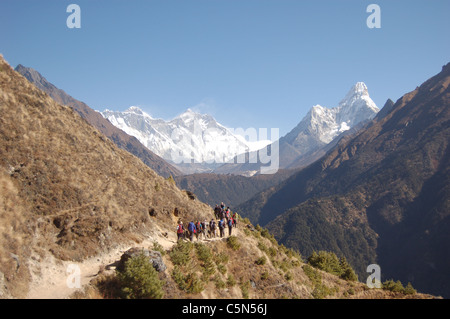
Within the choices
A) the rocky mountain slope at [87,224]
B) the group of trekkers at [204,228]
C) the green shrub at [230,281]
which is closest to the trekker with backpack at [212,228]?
the group of trekkers at [204,228]

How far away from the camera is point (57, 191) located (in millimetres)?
23500

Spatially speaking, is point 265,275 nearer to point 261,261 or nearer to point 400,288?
point 261,261

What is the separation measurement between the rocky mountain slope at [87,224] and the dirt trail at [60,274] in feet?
0.19

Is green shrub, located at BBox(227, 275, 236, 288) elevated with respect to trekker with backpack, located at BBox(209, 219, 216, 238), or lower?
lower

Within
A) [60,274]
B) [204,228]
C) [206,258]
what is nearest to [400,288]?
[204,228]

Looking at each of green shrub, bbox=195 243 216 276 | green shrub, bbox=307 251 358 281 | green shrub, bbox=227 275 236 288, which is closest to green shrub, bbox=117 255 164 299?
green shrub, bbox=195 243 216 276

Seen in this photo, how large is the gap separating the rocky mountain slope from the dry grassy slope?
0.07 metres

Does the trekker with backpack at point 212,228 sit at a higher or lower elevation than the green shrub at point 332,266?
higher

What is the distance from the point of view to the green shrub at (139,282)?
17.9 meters

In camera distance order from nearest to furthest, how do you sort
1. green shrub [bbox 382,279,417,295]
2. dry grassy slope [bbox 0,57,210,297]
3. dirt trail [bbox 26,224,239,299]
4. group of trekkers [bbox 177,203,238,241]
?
dirt trail [bbox 26,224,239,299] < dry grassy slope [bbox 0,57,210,297] < group of trekkers [bbox 177,203,238,241] < green shrub [bbox 382,279,417,295]

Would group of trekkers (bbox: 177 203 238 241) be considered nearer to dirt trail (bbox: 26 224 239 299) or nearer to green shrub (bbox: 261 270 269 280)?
green shrub (bbox: 261 270 269 280)

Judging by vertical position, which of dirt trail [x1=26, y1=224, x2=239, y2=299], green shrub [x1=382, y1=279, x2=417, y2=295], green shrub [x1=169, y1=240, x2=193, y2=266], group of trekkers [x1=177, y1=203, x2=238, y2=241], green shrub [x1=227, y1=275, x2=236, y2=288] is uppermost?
group of trekkers [x1=177, y1=203, x2=238, y2=241]

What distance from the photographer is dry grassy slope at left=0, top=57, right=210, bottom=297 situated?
19.8 meters

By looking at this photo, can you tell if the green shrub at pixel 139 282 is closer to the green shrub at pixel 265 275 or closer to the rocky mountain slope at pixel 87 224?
the rocky mountain slope at pixel 87 224
